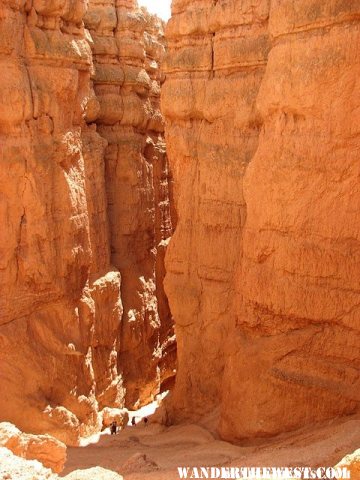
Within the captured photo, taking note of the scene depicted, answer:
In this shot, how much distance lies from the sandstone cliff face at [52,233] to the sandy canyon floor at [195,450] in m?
1.36

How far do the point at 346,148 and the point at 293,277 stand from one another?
5.31 feet

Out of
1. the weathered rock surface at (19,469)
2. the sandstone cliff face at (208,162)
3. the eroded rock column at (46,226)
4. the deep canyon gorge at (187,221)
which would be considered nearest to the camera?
the weathered rock surface at (19,469)

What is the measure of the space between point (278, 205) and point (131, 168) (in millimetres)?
7914

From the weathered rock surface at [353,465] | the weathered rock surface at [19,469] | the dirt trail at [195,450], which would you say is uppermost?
the weathered rock surface at [353,465]

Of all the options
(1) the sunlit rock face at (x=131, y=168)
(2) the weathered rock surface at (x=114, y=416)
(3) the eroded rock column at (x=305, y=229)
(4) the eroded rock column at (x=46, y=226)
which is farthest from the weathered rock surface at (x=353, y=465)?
(1) the sunlit rock face at (x=131, y=168)

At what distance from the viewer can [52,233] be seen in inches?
456

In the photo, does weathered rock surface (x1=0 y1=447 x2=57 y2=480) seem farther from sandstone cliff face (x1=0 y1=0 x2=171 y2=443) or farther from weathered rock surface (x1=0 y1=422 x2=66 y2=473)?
sandstone cliff face (x1=0 y1=0 x2=171 y2=443)

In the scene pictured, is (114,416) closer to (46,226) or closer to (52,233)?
(52,233)

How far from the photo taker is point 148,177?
51.8ft

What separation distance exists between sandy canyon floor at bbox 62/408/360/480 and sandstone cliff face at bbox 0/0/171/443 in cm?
136

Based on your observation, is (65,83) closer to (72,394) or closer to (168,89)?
(168,89)

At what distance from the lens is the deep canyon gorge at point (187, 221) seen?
7.00 m

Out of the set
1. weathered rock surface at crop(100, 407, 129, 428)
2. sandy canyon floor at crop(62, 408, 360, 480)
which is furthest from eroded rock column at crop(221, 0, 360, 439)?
weathered rock surface at crop(100, 407, 129, 428)

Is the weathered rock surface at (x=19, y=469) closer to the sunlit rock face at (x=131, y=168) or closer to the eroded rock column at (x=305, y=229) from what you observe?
the eroded rock column at (x=305, y=229)
